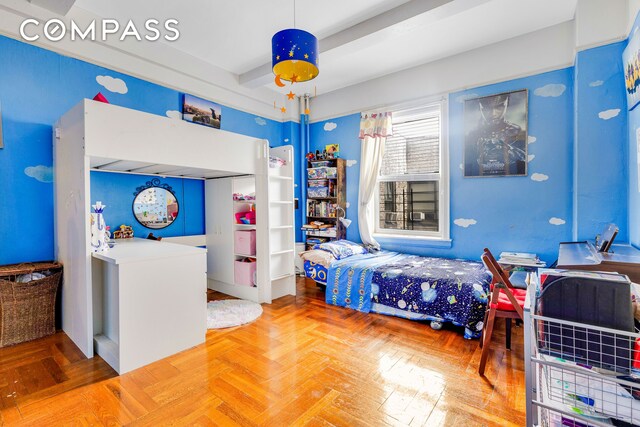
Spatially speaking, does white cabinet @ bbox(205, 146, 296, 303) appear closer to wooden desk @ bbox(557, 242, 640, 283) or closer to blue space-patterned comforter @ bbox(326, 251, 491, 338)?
blue space-patterned comforter @ bbox(326, 251, 491, 338)

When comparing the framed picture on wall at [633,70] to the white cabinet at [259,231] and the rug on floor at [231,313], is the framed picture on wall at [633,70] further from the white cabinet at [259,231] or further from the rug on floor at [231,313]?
the rug on floor at [231,313]

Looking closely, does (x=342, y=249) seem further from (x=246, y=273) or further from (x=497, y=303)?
(x=497, y=303)

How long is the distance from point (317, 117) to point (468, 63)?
2390 mm

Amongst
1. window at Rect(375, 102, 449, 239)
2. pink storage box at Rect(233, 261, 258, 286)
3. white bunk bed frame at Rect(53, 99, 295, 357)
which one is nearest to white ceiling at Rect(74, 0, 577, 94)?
window at Rect(375, 102, 449, 239)

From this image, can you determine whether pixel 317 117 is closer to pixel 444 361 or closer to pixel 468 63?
pixel 468 63

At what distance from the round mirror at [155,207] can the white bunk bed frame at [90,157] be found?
1.25 feet

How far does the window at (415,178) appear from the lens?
406 cm

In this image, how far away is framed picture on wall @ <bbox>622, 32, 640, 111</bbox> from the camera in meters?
2.14

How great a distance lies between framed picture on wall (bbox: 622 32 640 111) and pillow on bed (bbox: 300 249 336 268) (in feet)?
10.1

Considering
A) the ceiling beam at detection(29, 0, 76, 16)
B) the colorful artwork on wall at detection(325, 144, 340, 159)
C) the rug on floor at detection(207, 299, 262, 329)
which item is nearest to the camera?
the ceiling beam at detection(29, 0, 76, 16)

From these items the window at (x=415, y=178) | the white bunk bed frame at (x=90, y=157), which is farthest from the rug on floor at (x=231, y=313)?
the window at (x=415, y=178)

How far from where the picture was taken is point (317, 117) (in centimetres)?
521

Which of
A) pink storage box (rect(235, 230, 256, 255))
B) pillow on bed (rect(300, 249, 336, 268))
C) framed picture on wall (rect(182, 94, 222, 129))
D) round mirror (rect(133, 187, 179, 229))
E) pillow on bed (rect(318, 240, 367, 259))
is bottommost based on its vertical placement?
pillow on bed (rect(300, 249, 336, 268))

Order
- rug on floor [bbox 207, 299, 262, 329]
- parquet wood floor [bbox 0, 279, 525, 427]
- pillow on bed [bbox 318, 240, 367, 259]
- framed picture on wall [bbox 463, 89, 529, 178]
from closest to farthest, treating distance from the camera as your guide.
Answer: parquet wood floor [bbox 0, 279, 525, 427], rug on floor [bbox 207, 299, 262, 329], framed picture on wall [bbox 463, 89, 529, 178], pillow on bed [bbox 318, 240, 367, 259]
